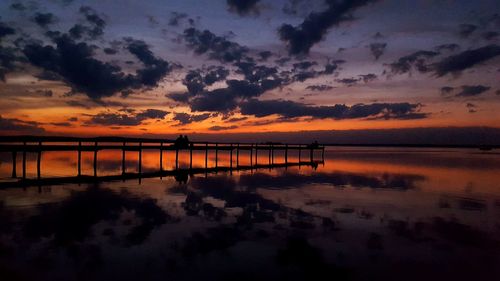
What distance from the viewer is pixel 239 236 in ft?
35.5

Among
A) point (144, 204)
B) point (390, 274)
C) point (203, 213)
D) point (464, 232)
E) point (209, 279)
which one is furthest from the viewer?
point (144, 204)

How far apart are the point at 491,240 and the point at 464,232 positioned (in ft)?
3.36

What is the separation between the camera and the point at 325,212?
14672 millimetres

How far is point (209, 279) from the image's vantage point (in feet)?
25.1

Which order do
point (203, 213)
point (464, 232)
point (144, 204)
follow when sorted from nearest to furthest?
point (464, 232) < point (203, 213) < point (144, 204)

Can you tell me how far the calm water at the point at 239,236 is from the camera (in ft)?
26.7

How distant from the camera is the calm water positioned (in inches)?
320

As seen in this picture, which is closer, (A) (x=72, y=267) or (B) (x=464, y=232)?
(A) (x=72, y=267)

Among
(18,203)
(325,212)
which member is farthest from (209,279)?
(18,203)

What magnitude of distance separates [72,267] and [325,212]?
9.39m

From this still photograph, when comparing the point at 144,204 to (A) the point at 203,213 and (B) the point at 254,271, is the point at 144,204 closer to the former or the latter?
(A) the point at 203,213

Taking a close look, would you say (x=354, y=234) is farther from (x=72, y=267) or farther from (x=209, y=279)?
(x=72, y=267)

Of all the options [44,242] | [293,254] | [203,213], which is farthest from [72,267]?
[203,213]

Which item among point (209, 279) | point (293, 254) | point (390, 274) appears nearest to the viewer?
point (209, 279)
